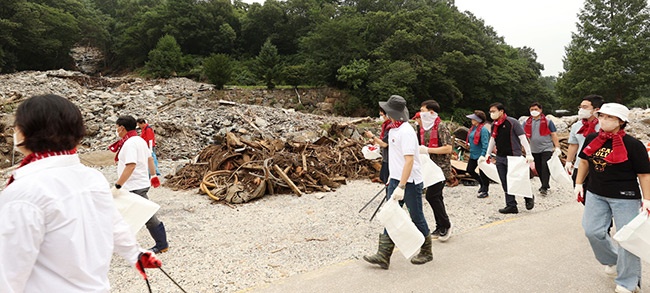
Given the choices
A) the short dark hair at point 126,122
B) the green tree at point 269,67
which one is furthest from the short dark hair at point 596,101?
the green tree at point 269,67

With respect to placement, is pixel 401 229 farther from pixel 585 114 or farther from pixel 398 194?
pixel 585 114

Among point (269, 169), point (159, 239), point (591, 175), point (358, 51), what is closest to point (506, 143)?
point (591, 175)

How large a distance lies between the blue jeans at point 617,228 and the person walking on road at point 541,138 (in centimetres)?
383

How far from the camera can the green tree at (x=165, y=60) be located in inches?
1666

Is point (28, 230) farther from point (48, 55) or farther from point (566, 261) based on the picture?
point (48, 55)

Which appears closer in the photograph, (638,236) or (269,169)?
(638,236)

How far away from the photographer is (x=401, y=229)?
3.70 m

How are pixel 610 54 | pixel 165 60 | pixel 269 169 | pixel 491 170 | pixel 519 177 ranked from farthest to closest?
1. pixel 165 60
2. pixel 610 54
3. pixel 269 169
4. pixel 491 170
5. pixel 519 177

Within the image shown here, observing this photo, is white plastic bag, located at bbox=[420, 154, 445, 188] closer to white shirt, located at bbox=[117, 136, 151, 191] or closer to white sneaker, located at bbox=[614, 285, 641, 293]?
white sneaker, located at bbox=[614, 285, 641, 293]

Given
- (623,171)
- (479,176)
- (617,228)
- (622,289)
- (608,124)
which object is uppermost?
(608,124)

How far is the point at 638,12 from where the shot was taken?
35625 mm

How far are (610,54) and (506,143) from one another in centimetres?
3847

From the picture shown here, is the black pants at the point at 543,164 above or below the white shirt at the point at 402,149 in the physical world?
below

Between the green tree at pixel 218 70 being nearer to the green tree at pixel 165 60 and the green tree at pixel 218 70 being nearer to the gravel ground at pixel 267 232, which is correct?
the green tree at pixel 165 60
